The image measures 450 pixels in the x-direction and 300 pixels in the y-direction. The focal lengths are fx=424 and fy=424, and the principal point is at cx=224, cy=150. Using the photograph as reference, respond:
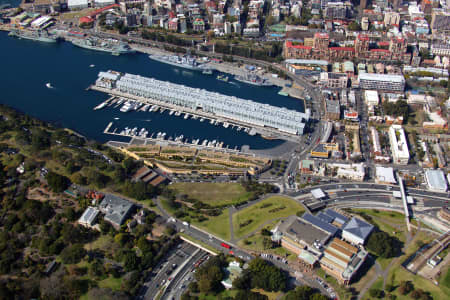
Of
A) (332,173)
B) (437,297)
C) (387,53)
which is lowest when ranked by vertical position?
(437,297)

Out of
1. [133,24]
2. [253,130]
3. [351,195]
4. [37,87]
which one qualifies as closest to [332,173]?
[351,195]

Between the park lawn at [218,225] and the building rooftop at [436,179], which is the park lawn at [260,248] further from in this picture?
the building rooftop at [436,179]

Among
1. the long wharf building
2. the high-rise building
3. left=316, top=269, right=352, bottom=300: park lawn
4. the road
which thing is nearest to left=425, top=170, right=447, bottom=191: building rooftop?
the long wharf building

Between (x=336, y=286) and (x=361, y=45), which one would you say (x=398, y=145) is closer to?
(x=336, y=286)

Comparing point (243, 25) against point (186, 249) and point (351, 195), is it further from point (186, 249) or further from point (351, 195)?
point (186, 249)

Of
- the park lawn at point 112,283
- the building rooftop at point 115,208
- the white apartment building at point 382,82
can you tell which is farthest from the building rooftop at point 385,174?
the park lawn at point 112,283

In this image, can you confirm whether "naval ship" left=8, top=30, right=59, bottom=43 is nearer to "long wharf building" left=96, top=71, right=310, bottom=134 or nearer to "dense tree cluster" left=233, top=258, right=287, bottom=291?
"long wharf building" left=96, top=71, right=310, bottom=134

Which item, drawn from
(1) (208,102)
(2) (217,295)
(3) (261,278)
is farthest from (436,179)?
(1) (208,102)
